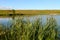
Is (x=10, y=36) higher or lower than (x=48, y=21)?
lower

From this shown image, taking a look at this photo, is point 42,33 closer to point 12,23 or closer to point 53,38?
point 53,38

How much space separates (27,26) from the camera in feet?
28.7

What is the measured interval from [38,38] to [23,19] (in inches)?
56.8

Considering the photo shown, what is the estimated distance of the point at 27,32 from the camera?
8.56 meters

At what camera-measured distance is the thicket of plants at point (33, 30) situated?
8.63 metres

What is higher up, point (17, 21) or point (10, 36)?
point (17, 21)

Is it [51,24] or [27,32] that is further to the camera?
[51,24]

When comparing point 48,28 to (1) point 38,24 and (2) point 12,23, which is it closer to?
(1) point 38,24

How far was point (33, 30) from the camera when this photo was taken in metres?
8.79

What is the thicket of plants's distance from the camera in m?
8.63

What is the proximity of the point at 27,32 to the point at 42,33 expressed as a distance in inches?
24.6

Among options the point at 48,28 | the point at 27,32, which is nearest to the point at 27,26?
the point at 27,32

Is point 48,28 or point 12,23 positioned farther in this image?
point 12,23

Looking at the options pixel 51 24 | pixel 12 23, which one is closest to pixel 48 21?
pixel 51 24
